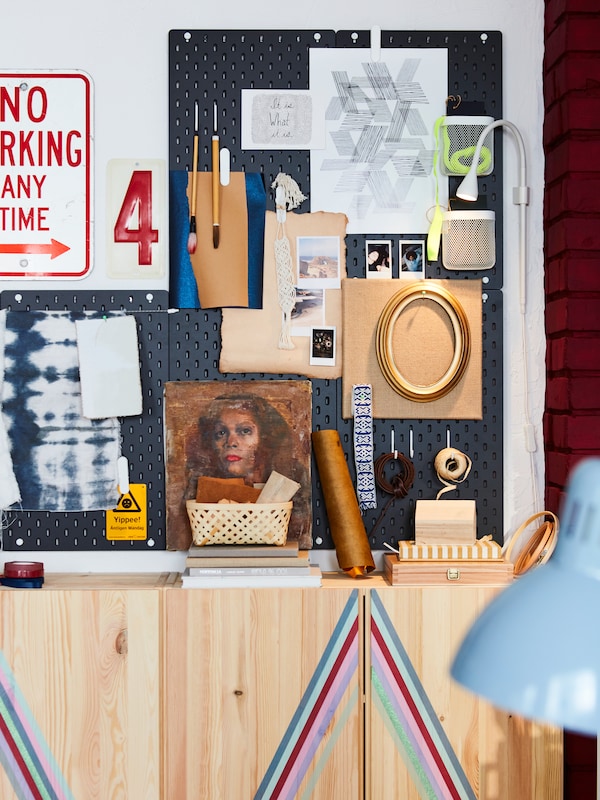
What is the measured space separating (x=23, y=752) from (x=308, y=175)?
60.9 inches

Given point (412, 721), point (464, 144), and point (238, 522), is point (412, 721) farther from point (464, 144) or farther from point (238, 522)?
point (464, 144)

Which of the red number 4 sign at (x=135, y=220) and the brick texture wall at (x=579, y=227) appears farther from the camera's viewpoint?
the red number 4 sign at (x=135, y=220)

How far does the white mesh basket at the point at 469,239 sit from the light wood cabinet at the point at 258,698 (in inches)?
32.6

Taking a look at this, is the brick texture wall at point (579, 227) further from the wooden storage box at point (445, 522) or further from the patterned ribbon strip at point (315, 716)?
the patterned ribbon strip at point (315, 716)

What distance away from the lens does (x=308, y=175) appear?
2268mm

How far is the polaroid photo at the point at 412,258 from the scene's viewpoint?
228 cm

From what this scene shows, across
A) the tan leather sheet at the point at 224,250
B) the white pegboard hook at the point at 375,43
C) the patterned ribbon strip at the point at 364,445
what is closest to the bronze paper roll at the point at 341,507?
the patterned ribbon strip at the point at 364,445

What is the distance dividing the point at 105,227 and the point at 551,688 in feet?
6.25

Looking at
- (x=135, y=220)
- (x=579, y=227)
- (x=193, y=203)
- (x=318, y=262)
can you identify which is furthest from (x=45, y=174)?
(x=579, y=227)

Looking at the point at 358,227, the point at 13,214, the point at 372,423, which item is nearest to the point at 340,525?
the point at 372,423

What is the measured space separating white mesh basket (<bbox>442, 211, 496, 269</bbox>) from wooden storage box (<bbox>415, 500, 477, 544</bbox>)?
0.61 meters

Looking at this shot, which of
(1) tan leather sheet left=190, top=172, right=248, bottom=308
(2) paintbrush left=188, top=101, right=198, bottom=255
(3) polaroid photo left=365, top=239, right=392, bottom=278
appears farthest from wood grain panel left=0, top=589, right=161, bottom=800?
(3) polaroid photo left=365, top=239, right=392, bottom=278

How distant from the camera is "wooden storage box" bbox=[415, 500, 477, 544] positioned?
2.14 meters

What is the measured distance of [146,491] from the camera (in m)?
2.28
